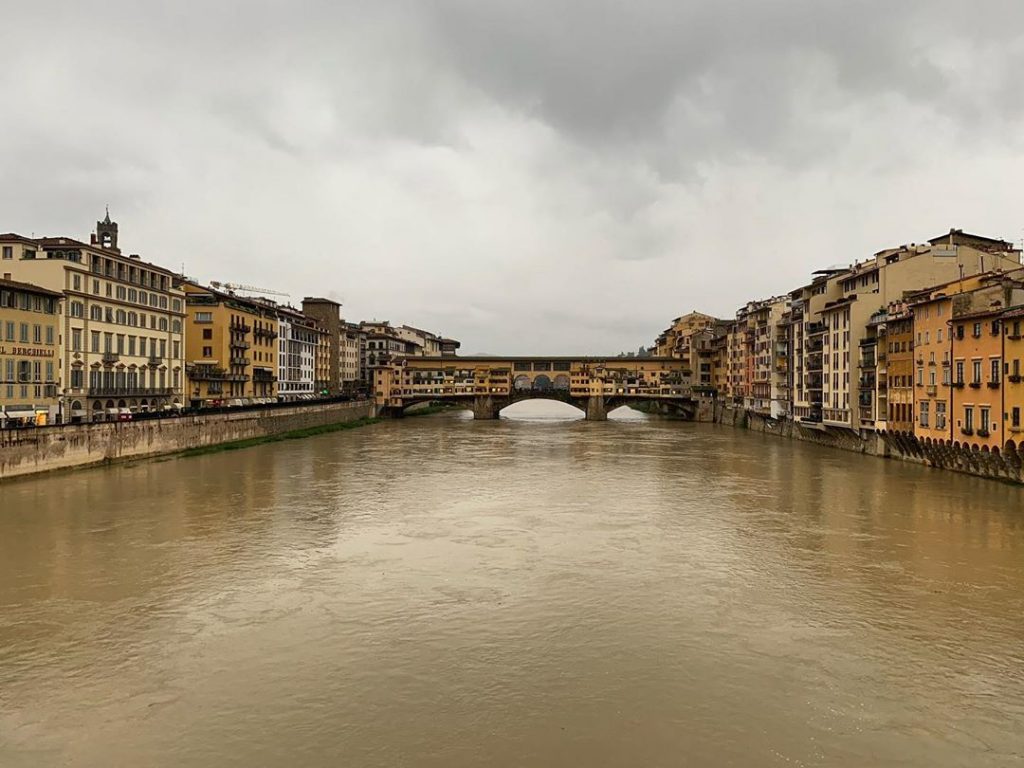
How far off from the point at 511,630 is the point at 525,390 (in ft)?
282

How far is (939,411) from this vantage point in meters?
42.0

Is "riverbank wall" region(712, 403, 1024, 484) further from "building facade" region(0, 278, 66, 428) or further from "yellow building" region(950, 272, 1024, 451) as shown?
"building facade" region(0, 278, 66, 428)

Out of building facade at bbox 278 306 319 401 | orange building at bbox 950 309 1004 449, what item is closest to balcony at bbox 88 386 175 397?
building facade at bbox 278 306 319 401

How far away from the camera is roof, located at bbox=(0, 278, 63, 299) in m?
40.6

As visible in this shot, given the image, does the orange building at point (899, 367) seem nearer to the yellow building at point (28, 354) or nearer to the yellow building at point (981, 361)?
the yellow building at point (981, 361)

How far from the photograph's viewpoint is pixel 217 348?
6819 centimetres

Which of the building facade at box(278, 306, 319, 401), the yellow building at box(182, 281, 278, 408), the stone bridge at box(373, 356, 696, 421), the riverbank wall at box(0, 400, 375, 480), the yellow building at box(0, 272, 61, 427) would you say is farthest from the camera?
the stone bridge at box(373, 356, 696, 421)

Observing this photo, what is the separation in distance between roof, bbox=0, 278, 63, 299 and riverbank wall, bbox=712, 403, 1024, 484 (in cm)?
5206

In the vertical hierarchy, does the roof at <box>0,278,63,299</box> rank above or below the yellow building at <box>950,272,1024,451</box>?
above

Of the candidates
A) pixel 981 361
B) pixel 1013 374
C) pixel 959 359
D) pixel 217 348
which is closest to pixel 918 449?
pixel 959 359

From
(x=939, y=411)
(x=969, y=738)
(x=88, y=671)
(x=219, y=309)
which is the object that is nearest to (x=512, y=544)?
(x=88, y=671)

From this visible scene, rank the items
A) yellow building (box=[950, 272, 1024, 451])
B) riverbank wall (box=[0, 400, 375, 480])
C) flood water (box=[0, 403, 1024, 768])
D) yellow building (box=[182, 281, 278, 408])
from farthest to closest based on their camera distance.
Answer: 1. yellow building (box=[182, 281, 278, 408])
2. riverbank wall (box=[0, 400, 375, 480])
3. yellow building (box=[950, 272, 1024, 451])
4. flood water (box=[0, 403, 1024, 768])

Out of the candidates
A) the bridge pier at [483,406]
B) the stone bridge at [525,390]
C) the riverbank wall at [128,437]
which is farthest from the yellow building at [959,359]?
the bridge pier at [483,406]

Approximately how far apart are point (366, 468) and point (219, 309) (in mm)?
31395
